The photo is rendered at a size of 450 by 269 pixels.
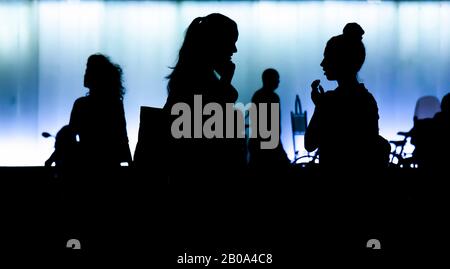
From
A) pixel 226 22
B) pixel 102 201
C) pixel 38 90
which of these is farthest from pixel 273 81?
pixel 38 90

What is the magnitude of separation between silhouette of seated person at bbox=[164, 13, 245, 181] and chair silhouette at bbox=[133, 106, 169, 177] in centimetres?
3

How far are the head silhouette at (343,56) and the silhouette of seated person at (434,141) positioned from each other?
2.40 metres

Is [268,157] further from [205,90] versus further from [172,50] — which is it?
[205,90]

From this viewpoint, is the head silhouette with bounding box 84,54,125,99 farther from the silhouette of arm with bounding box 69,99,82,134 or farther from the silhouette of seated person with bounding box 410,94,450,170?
the silhouette of seated person with bounding box 410,94,450,170

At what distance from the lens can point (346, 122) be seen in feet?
6.37

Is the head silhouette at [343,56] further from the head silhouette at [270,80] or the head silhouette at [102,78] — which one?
the head silhouette at [270,80]

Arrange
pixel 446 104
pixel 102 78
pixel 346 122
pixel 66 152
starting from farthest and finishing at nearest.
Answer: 1. pixel 446 104
2. pixel 66 152
3. pixel 102 78
4. pixel 346 122

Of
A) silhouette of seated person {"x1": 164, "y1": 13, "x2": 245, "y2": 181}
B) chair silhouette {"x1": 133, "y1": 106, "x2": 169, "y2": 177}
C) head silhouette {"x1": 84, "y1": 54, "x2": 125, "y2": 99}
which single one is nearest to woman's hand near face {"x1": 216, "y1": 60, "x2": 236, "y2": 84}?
silhouette of seated person {"x1": 164, "y1": 13, "x2": 245, "y2": 181}

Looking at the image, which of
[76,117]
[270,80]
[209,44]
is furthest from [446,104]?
[209,44]

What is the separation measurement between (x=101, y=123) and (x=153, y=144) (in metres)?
1.21

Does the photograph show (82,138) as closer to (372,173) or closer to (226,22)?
(226,22)

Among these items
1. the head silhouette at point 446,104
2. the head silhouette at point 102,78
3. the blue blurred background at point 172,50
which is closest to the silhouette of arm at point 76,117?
the head silhouette at point 102,78

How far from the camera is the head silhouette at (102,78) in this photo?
3.26 meters

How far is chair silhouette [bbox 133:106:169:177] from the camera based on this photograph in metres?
1.97
